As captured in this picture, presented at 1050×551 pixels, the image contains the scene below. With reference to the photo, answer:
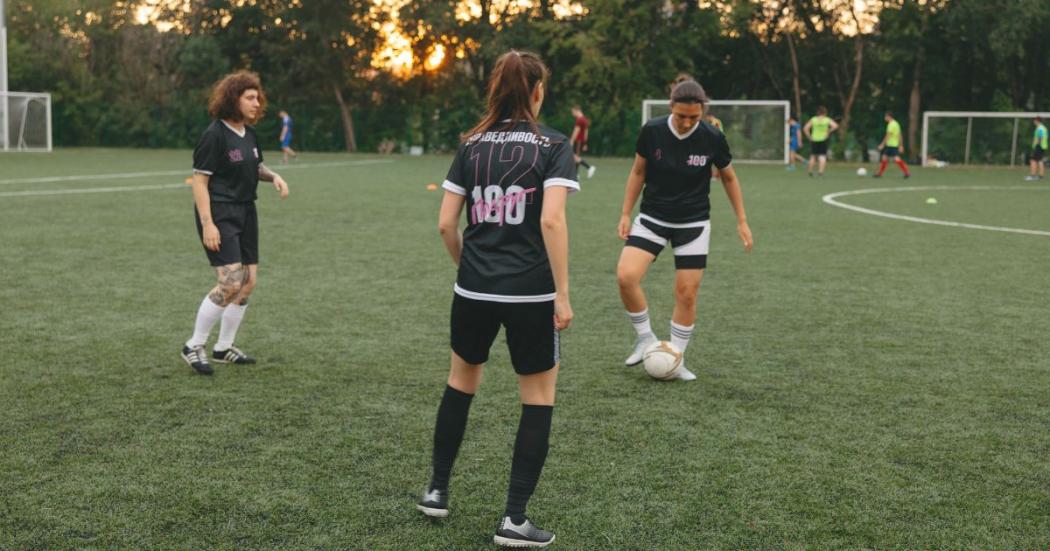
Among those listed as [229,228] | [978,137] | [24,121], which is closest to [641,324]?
[229,228]

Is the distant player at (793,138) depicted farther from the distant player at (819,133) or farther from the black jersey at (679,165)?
the black jersey at (679,165)

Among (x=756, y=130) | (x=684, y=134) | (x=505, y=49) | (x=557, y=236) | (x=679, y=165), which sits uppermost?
(x=505, y=49)

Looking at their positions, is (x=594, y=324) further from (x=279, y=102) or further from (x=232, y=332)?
(x=279, y=102)

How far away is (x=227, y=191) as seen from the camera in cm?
686

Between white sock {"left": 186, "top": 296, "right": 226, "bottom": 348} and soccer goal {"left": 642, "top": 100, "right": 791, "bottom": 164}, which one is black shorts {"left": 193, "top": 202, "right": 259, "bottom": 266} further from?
soccer goal {"left": 642, "top": 100, "right": 791, "bottom": 164}

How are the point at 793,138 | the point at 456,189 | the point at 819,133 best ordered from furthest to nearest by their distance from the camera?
the point at 793,138 < the point at 819,133 < the point at 456,189

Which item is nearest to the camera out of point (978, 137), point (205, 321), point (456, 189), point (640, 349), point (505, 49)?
point (456, 189)

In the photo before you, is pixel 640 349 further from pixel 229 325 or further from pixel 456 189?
pixel 456 189

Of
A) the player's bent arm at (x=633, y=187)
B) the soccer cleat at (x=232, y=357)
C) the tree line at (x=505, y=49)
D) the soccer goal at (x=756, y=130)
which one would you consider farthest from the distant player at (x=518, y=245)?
the tree line at (x=505, y=49)

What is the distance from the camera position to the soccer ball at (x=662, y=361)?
6.88 meters

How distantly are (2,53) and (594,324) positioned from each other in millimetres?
41269

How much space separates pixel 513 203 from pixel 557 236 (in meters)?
0.23

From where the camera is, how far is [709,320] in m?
9.09

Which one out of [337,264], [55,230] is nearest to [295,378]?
[337,264]
